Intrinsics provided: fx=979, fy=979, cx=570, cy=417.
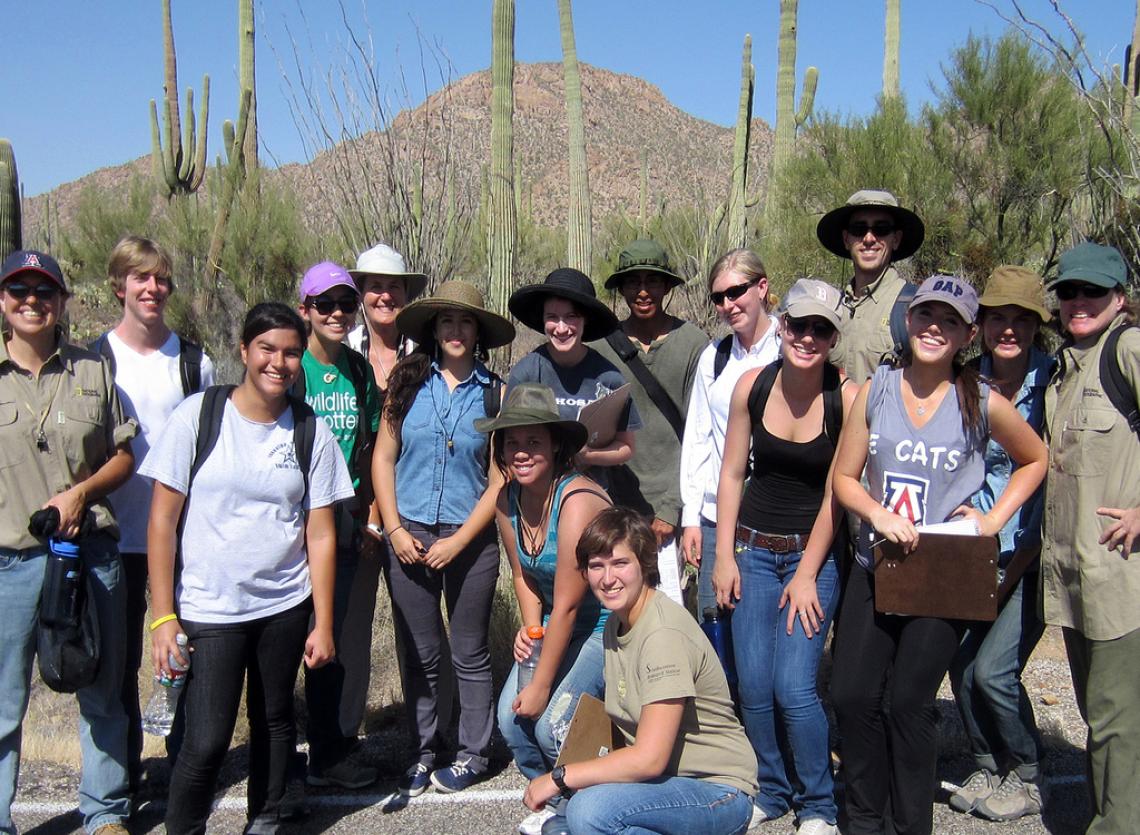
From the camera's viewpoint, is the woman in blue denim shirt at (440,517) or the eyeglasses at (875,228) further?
the eyeglasses at (875,228)

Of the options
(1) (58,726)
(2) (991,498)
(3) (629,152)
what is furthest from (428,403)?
(3) (629,152)

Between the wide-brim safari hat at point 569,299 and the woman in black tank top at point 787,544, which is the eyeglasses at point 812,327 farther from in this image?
the wide-brim safari hat at point 569,299

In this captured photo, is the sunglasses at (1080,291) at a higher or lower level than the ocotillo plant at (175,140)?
lower

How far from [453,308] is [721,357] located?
1139 mm

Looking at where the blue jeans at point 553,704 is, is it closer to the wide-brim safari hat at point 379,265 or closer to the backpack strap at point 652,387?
the backpack strap at point 652,387

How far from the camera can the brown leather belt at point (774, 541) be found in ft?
11.9

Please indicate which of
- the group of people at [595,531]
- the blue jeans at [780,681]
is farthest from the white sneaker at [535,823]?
the blue jeans at [780,681]

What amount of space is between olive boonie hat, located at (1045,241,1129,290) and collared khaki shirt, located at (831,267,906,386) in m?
0.75

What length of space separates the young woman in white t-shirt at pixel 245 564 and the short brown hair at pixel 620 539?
3.36 ft

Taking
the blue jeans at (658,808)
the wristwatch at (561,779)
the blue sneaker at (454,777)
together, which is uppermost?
the wristwatch at (561,779)

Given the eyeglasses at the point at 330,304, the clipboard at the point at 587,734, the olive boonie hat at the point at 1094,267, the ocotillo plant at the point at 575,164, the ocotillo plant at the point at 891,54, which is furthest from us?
the ocotillo plant at the point at 575,164

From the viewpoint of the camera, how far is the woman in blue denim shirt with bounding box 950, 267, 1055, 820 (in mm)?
3641

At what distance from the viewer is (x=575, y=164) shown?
1547 cm

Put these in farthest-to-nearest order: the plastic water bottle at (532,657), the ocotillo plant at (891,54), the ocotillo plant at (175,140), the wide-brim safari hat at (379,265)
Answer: the ocotillo plant at (175,140), the ocotillo plant at (891,54), the wide-brim safari hat at (379,265), the plastic water bottle at (532,657)
